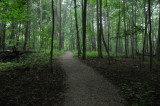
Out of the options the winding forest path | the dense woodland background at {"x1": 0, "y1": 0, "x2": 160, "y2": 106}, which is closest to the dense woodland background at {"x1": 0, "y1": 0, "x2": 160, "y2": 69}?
the dense woodland background at {"x1": 0, "y1": 0, "x2": 160, "y2": 106}

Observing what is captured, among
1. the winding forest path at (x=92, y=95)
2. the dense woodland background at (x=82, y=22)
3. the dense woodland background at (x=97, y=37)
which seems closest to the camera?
the winding forest path at (x=92, y=95)

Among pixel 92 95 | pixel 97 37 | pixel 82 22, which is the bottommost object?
pixel 92 95

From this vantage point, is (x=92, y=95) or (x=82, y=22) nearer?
(x=92, y=95)

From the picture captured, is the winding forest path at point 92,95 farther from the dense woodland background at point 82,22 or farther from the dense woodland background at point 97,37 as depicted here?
the dense woodland background at point 82,22

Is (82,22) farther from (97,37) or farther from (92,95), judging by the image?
(92,95)

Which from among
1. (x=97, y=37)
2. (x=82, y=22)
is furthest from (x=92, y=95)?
(x=97, y=37)

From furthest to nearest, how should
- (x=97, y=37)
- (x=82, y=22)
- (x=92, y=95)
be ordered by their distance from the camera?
(x=97, y=37) < (x=82, y=22) < (x=92, y=95)

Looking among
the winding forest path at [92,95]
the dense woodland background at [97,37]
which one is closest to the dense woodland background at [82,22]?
the dense woodland background at [97,37]

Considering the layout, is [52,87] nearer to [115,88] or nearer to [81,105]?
[81,105]

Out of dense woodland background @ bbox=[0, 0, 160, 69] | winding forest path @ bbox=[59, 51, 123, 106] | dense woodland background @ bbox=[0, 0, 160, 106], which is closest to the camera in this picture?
winding forest path @ bbox=[59, 51, 123, 106]

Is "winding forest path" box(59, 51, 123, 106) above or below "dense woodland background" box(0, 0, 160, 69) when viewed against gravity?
below

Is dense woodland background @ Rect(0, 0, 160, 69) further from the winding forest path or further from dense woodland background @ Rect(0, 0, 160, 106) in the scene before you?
the winding forest path

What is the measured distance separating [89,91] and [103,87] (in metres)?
0.88

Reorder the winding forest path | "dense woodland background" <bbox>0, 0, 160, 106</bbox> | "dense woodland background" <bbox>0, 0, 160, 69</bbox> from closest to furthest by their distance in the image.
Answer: the winding forest path → "dense woodland background" <bbox>0, 0, 160, 106</bbox> → "dense woodland background" <bbox>0, 0, 160, 69</bbox>
